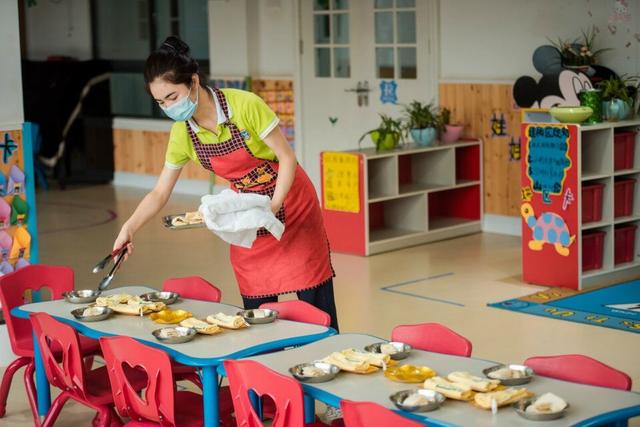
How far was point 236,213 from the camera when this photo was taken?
415 centimetres

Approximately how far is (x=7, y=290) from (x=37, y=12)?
30.7 ft

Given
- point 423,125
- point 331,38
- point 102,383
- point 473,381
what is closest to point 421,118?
point 423,125

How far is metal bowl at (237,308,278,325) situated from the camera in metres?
4.01

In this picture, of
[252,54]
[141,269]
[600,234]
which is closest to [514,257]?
[600,234]

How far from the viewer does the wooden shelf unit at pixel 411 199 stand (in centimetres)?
844

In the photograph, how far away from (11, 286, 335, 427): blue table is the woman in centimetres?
30

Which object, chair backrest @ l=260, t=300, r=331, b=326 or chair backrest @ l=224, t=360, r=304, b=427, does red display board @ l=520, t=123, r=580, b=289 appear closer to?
chair backrest @ l=260, t=300, r=331, b=326

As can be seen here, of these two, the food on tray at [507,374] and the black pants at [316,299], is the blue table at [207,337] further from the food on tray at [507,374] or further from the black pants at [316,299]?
the food on tray at [507,374]

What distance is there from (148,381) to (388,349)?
2.66ft

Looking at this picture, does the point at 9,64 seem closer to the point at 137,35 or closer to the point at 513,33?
the point at 513,33

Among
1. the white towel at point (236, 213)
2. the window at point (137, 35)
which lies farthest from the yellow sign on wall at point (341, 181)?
the white towel at point (236, 213)

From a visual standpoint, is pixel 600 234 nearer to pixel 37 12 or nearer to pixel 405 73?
pixel 405 73

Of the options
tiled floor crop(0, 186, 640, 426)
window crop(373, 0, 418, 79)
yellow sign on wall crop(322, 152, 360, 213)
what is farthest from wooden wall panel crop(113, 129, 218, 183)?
yellow sign on wall crop(322, 152, 360, 213)

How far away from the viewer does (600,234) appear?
7.36 m
